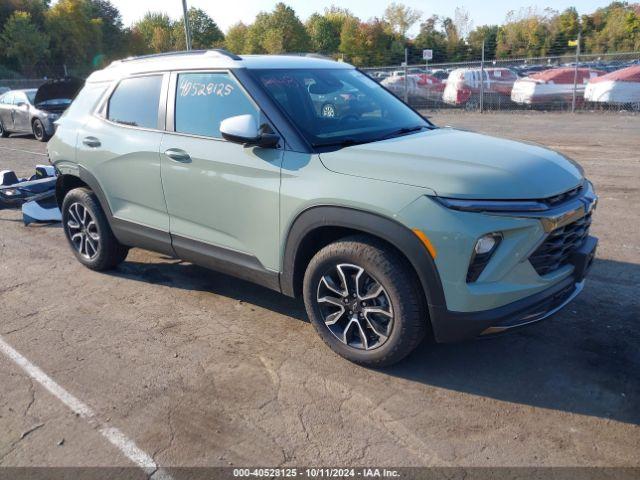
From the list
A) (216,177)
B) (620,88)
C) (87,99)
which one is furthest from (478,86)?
(216,177)

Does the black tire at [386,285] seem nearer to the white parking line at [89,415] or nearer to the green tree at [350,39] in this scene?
the white parking line at [89,415]

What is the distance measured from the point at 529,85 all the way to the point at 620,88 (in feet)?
10.3

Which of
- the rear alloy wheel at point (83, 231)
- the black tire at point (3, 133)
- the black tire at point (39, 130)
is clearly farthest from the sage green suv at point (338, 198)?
the black tire at point (3, 133)

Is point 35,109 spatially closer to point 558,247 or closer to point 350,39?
point 558,247

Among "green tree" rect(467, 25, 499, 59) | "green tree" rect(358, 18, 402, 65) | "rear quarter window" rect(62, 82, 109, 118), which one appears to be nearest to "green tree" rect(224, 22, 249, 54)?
"green tree" rect(358, 18, 402, 65)

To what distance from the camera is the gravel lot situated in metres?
2.86

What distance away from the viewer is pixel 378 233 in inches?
125

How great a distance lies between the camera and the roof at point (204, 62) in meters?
4.12

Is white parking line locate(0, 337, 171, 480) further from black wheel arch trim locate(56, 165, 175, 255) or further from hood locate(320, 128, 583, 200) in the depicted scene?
hood locate(320, 128, 583, 200)

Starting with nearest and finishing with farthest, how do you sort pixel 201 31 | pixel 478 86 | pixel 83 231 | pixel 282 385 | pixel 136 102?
pixel 282 385
pixel 136 102
pixel 83 231
pixel 478 86
pixel 201 31

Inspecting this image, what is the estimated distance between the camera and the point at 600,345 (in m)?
3.74

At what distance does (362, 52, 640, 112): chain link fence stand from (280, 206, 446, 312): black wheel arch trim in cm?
1801

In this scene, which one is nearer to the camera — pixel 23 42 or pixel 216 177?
pixel 216 177

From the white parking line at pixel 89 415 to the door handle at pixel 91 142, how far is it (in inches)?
69.2
